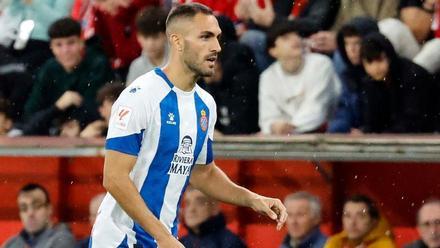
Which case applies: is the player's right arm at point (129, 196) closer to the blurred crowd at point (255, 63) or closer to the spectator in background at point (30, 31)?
the blurred crowd at point (255, 63)

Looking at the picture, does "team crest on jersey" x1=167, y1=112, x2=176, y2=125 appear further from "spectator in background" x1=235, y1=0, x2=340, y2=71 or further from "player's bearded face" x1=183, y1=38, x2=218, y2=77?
"spectator in background" x1=235, y1=0, x2=340, y2=71

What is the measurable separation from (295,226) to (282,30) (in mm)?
1377

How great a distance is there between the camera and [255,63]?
9617 mm

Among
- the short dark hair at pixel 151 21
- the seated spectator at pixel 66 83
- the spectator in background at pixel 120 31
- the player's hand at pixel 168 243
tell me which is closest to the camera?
the player's hand at pixel 168 243

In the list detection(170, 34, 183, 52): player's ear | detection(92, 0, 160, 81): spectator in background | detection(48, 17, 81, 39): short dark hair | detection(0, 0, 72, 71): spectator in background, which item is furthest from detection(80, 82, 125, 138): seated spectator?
detection(170, 34, 183, 52): player's ear

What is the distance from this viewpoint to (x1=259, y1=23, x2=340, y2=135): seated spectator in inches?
359

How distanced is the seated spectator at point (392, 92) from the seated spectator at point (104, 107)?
76.3 inches

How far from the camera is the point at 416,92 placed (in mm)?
8641

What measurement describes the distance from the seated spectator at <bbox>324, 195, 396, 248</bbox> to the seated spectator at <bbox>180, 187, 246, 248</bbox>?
75 cm

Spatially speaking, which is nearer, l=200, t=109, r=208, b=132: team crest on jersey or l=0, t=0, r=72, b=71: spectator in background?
l=200, t=109, r=208, b=132: team crest on jersey

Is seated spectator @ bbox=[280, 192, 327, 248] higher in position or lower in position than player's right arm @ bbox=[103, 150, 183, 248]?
lower

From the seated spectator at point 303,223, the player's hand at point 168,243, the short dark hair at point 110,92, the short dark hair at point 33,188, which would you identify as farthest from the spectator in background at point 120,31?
the player's hand at point 168,243

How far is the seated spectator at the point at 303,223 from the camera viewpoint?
9.18 meters

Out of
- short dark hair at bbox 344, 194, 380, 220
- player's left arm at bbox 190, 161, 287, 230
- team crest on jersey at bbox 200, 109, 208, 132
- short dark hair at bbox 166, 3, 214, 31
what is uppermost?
short dark hair at bbox 166, 3, 214, 31
